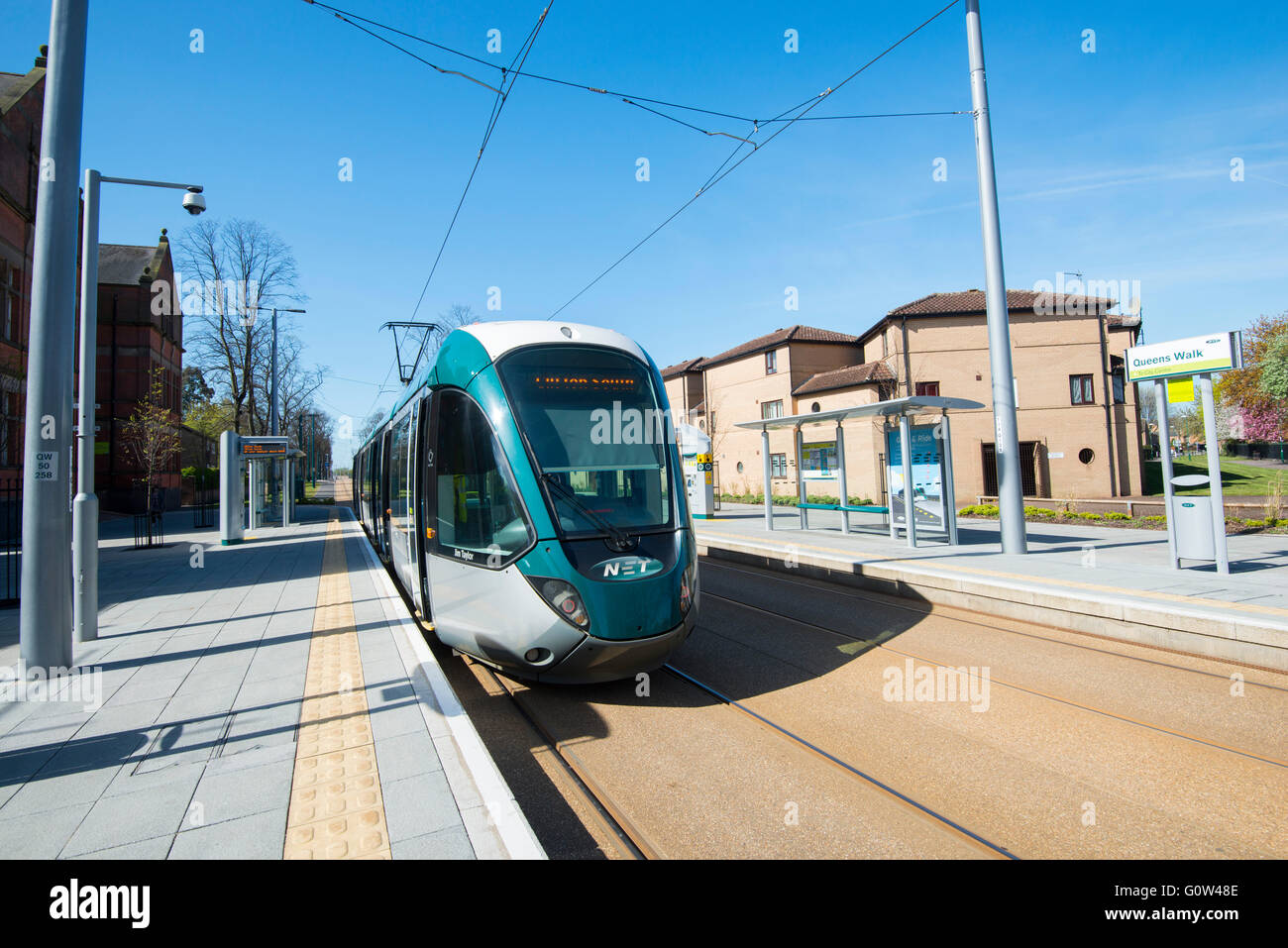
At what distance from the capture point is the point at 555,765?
4.25m

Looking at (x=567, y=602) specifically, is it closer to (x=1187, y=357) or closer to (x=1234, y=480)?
(x=1187, y=357)

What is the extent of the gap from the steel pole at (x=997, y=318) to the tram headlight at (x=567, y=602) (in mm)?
9322

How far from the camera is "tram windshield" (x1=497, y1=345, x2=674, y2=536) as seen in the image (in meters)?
5.09

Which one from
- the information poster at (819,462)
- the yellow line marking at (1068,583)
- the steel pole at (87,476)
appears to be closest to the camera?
the yellow line marking at (1068,583)

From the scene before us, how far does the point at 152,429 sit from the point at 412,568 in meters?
23.0

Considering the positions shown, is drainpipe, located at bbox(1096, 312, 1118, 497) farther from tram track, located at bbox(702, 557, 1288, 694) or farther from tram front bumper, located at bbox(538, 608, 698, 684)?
tram front bumper, located at bbox(538, 608, 698, 684)

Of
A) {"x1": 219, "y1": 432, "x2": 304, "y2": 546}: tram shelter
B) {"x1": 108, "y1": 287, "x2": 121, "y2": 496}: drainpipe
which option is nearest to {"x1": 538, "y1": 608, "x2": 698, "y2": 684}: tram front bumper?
{"x1": 219, "y1": 432, "x2": 304, "y2": 546}: tram shelter

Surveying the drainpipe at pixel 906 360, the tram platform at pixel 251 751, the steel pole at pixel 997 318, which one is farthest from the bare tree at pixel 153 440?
the drainpipe at pixel 906 360

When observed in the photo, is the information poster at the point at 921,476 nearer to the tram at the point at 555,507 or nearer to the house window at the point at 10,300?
the tram at the point at 555,507

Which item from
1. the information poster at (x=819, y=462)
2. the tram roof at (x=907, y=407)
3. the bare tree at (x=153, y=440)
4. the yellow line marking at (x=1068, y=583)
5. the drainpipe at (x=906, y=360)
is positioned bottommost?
the yellow line marking at (x=1068, y=583)

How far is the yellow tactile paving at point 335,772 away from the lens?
9.92 feet

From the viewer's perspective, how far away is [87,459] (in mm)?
7570

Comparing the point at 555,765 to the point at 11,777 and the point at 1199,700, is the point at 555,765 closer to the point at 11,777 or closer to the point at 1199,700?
the point at 11,777
